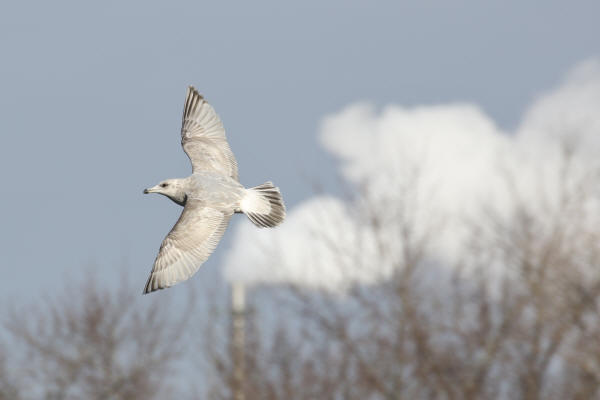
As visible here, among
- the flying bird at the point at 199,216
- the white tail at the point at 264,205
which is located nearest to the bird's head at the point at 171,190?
the flying bird at the point at 199,216

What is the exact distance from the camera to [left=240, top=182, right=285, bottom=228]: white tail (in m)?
8.38

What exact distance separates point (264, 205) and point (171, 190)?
0.78 meters

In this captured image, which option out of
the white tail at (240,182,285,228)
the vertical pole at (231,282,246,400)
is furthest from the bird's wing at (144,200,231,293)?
the vertical pole at (231,282,246,400)

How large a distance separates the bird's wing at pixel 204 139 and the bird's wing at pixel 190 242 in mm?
961

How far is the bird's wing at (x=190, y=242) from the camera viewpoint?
8117mm

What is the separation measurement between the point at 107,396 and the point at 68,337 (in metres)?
2.06

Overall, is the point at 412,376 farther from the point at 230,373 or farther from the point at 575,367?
the point at 230,373

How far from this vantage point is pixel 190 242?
325 inches

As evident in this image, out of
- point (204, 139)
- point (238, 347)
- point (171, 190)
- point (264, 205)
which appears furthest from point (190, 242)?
point (238, 347)

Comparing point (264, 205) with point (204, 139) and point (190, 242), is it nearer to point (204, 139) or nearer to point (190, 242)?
point (190, 242)

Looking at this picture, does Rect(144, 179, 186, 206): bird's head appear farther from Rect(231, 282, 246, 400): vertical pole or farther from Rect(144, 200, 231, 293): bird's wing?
Rect(231, 282, 246, 400): vertical pole

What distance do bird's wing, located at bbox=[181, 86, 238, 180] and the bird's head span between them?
2.65 feet

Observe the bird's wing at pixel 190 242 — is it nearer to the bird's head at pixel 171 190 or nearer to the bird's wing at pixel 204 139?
the bird's head at pixel 171 190

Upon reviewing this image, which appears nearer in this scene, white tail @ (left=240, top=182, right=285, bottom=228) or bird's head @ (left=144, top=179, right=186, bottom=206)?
bird's head @ (left=144, top=179, right=186, bottom=206)
